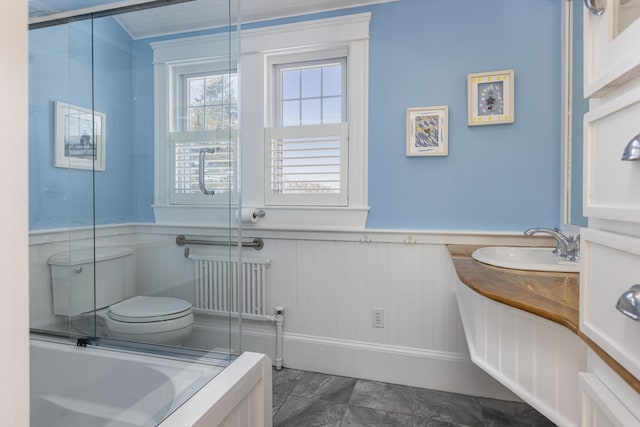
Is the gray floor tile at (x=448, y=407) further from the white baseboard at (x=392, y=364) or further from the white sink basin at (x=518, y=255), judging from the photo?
the white sink basin at (x=518, y=255)

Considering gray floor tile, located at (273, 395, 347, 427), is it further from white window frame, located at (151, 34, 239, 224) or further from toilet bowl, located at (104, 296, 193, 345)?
white window frame, located at (151, 34, 239, 224)

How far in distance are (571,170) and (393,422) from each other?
155 cm

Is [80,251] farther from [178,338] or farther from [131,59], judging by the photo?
[131,59]

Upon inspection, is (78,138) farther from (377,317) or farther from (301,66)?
(377,317)

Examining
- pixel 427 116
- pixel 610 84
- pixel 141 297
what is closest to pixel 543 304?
pixel 610 84

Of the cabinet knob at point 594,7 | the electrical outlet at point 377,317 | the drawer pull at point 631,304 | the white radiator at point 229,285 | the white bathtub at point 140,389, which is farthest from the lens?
the electrical outlet at point 377,317

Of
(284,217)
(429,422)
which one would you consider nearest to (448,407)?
(429,422)

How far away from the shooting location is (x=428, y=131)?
1925mm

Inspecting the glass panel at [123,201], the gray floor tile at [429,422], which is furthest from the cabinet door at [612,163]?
the gray floor tile at [429,422]

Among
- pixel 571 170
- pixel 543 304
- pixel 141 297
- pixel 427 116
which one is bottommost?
pixel 141 297

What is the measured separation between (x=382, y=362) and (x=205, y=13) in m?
2.29

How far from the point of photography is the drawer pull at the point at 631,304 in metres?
0.46

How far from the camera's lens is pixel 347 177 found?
2.08 metres

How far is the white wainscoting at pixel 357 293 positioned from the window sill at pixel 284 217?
0.18 feet
